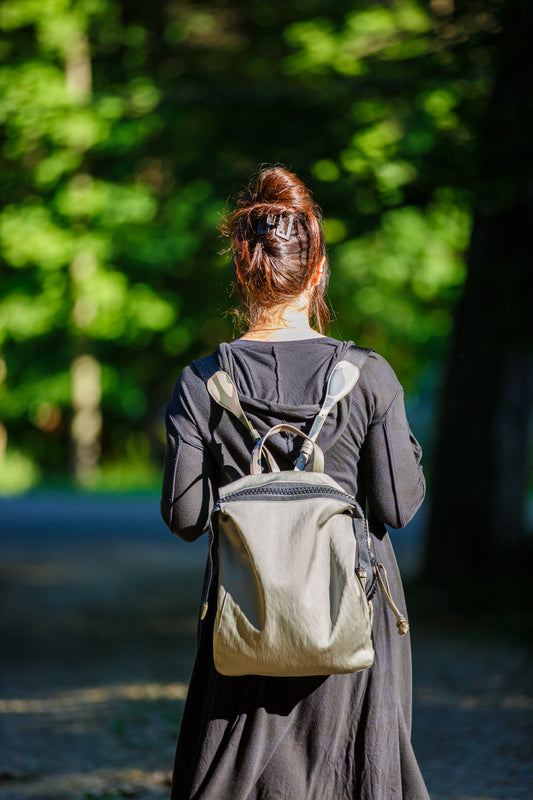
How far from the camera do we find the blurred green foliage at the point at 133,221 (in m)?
15.5

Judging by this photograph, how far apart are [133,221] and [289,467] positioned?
723 inches

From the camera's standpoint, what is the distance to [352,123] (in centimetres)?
890

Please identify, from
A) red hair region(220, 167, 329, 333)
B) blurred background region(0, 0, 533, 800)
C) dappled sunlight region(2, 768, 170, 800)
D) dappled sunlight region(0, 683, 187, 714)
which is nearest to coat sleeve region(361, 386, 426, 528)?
red hair region(220, 167, 329, 333)

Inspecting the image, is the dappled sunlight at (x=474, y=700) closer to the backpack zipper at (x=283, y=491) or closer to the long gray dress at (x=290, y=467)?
the long gray dress at (x=290, y=467)

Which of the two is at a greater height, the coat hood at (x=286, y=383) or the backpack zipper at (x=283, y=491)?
the coat hood at (x=286, y=383)

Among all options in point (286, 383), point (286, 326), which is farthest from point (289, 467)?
point (286, 326)

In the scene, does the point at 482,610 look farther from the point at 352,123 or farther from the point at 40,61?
the point at 40,61

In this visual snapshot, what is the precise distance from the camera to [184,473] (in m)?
2.51

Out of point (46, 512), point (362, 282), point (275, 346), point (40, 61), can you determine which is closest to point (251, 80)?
point (362, 282)

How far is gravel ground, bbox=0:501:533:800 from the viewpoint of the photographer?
4918mm

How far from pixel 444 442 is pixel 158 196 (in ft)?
42.3

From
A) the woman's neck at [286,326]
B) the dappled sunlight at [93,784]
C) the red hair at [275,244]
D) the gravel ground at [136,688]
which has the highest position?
the red hair at [275,244]

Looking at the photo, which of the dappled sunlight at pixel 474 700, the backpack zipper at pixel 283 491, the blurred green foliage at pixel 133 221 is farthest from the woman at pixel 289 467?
the blurred green foliage at pixel 133 221

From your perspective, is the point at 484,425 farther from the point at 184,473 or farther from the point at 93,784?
the point at 184,473
